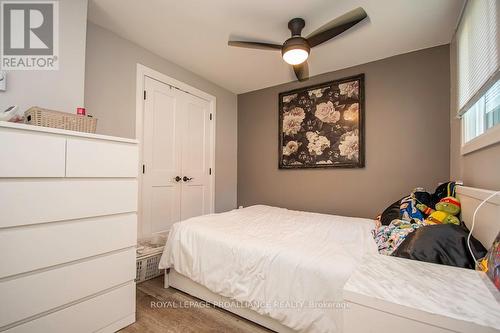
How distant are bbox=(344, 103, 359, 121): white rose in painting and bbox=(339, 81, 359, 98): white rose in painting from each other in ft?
0.44

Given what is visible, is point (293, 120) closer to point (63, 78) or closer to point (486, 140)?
point (486, 140)

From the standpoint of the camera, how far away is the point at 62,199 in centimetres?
128

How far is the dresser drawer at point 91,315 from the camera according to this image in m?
1.20

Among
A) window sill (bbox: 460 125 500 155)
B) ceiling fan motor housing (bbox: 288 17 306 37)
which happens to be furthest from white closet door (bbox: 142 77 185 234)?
window sill (bbox: 460 125 500 155)

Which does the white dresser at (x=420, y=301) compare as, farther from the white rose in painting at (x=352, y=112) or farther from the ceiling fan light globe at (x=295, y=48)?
the white rose in painting at (x=352, y=112)

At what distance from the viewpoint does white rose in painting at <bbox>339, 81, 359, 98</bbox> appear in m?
2.84

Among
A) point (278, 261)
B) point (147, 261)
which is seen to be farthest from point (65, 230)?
point (278, 261)

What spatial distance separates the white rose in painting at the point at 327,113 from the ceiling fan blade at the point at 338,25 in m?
1.16

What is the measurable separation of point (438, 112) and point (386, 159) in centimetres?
69

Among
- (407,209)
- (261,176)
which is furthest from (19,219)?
(261,176)

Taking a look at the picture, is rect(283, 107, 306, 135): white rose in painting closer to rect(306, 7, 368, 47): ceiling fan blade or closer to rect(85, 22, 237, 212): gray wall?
rect(306, 7, 368, 47): ceiling fan blade

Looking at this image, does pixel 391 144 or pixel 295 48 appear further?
pixel 391 144

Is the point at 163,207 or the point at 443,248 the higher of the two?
the point at 443,248

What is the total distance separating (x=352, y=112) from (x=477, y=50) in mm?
1395
